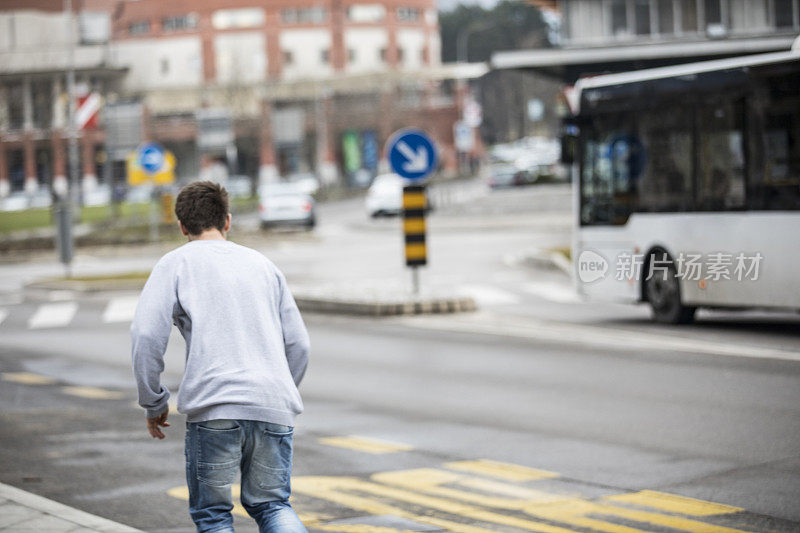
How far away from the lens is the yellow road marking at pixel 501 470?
24.7 feet

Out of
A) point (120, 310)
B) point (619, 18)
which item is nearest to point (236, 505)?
point (120, 310)

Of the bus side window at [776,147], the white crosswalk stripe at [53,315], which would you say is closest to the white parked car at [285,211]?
the white crosswalk stripe at [53,315]

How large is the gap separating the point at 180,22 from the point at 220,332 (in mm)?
101656

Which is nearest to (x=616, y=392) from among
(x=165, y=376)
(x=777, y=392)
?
(x=777, y=392)

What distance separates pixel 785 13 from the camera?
47.8 meters

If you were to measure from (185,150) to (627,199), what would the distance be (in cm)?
8696

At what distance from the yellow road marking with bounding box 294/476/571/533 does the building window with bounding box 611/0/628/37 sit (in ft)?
147

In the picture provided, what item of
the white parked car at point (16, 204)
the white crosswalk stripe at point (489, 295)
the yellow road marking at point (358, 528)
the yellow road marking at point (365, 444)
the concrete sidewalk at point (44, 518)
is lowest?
the yellow road marking at point (365, 444)

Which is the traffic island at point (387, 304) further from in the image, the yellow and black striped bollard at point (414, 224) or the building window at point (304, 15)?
the building window at point (304, 15)

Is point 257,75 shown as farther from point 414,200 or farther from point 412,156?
point 414,200

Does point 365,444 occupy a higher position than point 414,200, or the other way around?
point 414,200

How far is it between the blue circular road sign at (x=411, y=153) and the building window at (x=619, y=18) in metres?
33.7

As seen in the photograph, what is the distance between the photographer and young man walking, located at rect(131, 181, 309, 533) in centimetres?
448

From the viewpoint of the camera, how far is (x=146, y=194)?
87250 mm
